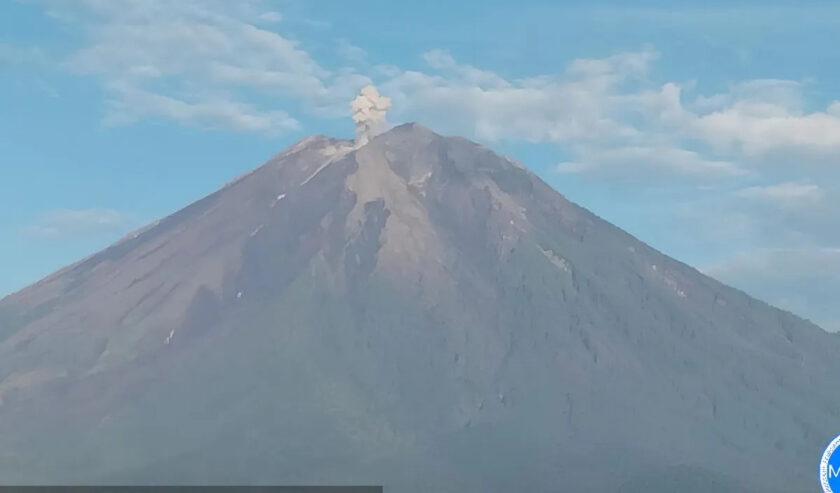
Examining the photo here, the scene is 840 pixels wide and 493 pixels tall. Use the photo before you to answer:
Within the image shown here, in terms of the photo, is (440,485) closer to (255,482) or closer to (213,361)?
(255,482)

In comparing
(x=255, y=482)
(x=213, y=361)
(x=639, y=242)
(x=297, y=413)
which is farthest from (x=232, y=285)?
(x=639, y=242)

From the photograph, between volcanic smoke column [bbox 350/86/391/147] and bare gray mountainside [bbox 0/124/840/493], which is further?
volcanic smoke column [bbox 350/86/391/147]

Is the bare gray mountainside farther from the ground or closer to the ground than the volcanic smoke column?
closer to the ground

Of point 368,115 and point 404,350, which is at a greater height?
point 368,115

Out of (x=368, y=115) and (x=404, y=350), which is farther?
(x=368, y=115)
